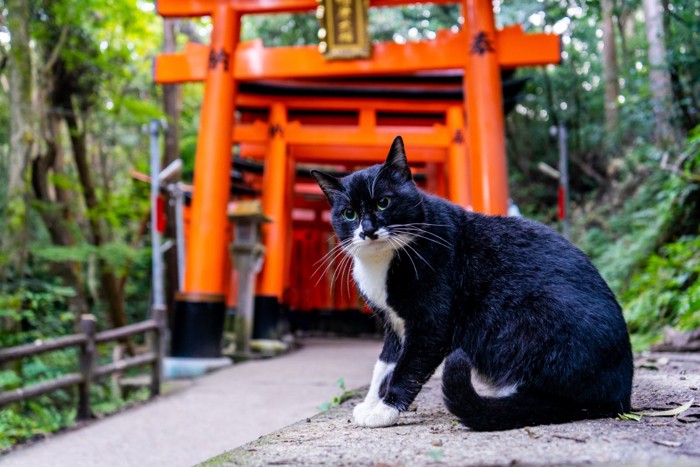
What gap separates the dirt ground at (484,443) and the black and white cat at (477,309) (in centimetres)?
10

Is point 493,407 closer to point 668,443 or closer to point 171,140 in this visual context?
point 668,443

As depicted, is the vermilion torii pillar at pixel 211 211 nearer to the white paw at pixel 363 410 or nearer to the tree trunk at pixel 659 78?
the tree trunk at pixel 659 78

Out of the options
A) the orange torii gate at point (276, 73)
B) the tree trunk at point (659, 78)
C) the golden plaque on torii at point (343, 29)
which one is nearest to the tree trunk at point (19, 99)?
the orange torii gate at point (276, 73)

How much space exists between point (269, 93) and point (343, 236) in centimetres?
803

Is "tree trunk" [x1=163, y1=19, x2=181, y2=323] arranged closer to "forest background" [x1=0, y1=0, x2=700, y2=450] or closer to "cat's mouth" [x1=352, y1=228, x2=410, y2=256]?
"forest background" [x1=0, y1=0, x2=700, y2=450]

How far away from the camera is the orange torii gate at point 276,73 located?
8008 mm

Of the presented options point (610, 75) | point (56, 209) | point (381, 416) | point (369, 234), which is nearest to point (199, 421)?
point (381, 416)

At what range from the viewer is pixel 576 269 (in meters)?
2.32

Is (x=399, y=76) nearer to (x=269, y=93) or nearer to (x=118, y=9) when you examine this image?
(x=269, y=93)

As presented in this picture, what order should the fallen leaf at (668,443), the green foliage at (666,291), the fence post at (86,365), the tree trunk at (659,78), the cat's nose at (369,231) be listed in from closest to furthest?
the fallen leaf at (668,443)
the cat's nose at (369,231)
the green foliage at (666,291)
the fence post at (86,365)
the tree trunk at (659,78)

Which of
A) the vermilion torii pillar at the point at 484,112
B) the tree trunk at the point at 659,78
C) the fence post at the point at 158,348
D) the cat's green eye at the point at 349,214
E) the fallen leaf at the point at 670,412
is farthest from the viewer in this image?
the tree trunk at the point at 659,78

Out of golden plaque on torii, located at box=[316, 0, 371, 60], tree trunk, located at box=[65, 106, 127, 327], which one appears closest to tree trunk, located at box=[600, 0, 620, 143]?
golden plaque on torii, located at box=[316, 0, 371, 60]

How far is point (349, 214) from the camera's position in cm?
247

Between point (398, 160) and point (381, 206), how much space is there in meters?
0.20
